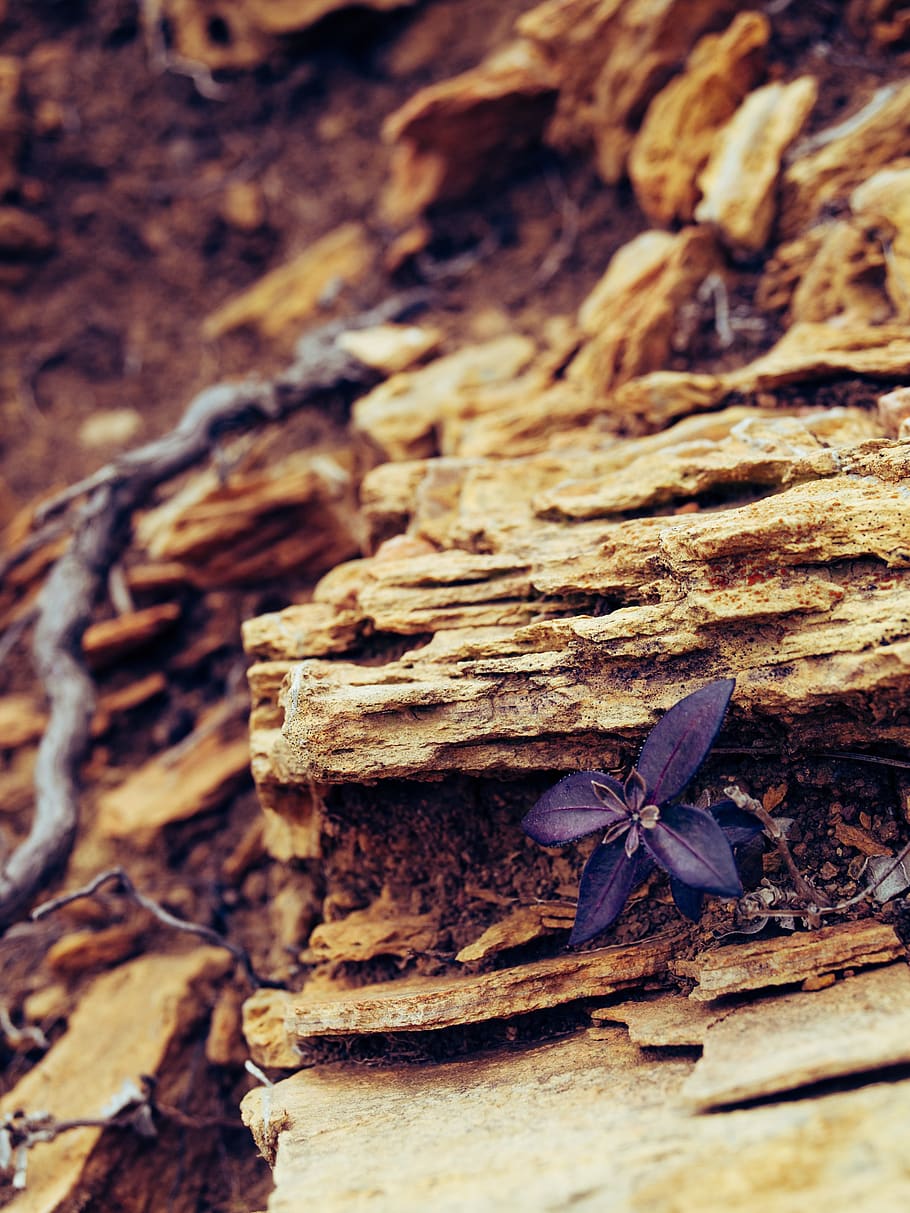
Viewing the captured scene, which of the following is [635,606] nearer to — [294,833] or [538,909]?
[538,909]

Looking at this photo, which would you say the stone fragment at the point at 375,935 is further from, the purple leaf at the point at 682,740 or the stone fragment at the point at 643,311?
the stone fragment at the point at 643,311

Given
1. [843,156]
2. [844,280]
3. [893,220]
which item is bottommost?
[844,280]

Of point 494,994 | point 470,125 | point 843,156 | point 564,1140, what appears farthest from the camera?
point 470,125

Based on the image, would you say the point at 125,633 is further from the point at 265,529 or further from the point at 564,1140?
the point at 564,1140

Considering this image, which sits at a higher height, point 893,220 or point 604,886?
point 893,220

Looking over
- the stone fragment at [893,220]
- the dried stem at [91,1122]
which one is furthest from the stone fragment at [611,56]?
the dried stem at [91,1122]

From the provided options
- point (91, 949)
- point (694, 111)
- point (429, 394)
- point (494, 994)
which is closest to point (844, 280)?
point (694, 111)

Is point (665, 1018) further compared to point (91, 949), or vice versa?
point (91, 949)

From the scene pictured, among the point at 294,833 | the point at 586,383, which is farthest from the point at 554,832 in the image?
the point at 586,383
